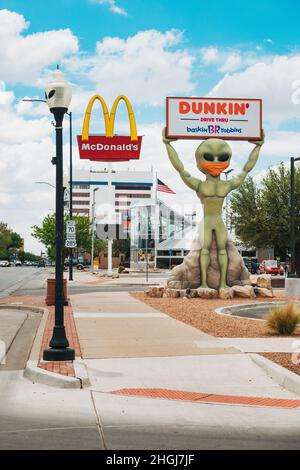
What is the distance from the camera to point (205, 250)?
2402cm

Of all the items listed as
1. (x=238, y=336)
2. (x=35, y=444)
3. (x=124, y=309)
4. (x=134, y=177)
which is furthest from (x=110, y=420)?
(x=134, y=177)

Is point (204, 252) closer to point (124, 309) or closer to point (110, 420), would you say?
point (124, 309)

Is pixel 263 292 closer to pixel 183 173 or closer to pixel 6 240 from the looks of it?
pixel 183 173

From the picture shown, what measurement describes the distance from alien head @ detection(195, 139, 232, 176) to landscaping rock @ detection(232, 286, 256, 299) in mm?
4114

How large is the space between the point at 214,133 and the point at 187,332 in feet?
51.8

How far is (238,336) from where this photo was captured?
12758mm

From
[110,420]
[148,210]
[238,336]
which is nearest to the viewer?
[110,420]

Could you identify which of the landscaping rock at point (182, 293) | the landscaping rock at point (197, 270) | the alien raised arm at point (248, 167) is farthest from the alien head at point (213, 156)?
the landscaping rock at point (182, 293)

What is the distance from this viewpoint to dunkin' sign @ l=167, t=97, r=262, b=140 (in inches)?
1061

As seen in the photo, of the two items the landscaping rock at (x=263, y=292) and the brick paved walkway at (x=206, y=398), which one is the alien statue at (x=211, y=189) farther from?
the brick paved walkway at (x=206, y=398)

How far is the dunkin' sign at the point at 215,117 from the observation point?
2695 centimetres

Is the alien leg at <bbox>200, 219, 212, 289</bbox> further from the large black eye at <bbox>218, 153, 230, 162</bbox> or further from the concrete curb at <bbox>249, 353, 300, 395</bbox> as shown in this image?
the concrete curb at <bbox>249, 353, 300, 395</bbox>

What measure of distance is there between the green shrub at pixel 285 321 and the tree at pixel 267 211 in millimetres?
24073

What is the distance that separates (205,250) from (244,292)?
2.04 m
